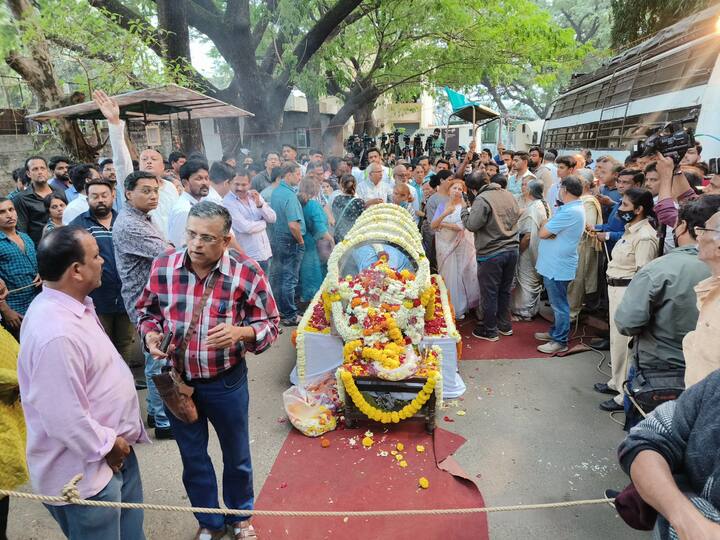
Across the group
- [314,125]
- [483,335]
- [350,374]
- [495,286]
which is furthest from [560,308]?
[314,125]

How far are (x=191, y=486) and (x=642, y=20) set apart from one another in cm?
1990

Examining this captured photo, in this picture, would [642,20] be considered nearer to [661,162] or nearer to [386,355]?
[661,162]

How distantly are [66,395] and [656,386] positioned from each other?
3.61 meters

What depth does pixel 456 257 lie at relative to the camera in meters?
6.68

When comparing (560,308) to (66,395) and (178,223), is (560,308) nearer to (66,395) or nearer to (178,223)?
(178,223)

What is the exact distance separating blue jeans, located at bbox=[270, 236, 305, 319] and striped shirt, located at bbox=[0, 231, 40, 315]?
9.76ft

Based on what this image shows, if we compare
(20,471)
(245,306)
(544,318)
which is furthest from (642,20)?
(20,471)

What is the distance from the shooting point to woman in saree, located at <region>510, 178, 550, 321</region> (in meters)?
6.49

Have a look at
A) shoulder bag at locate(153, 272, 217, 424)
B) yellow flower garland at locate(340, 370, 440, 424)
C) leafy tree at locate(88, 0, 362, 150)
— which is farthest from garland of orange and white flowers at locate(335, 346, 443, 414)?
leafy tree at locate(88, 0, 362, 150)

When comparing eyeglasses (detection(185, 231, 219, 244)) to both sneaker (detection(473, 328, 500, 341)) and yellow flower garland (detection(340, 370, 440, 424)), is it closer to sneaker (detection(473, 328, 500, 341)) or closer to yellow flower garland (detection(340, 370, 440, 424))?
yellow flower garland (detection(340, 370, 440, 424))

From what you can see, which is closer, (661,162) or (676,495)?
(676,495)

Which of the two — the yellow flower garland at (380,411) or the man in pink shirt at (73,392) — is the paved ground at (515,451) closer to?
the yellow flower garland at (380,411)

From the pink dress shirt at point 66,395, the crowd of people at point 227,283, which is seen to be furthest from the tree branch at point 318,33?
the pink dress shirt at point 66,395

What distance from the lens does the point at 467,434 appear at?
413 cm
